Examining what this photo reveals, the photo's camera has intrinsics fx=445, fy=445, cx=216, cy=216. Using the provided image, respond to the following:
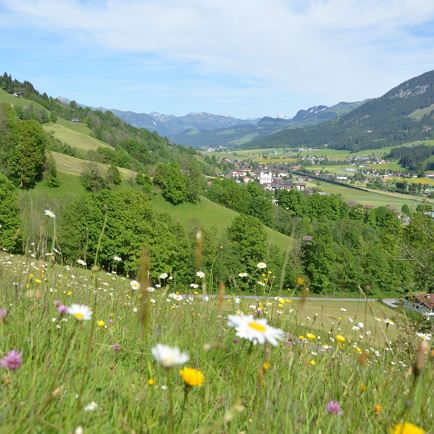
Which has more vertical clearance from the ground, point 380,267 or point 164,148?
point 164,148

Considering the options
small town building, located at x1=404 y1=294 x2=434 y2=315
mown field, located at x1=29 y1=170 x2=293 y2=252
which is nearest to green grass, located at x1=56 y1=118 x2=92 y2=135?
mown field, located at x1=29 y1=170 x2=293 y2=252

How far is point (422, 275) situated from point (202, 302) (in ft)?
46.3

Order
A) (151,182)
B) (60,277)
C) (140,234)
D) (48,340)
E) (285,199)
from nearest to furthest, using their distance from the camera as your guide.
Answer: (48,340) → (60,277) → (140,234) → (151,182) → (285,199)

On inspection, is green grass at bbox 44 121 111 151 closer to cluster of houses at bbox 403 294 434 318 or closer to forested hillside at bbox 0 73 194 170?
forested hillside at bbox 0 73 194 170

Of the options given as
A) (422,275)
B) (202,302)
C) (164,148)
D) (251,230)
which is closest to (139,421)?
(202,302)

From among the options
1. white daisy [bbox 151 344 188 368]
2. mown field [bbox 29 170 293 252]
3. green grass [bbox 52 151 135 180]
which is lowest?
mown field [bbox 29 170 293 252]

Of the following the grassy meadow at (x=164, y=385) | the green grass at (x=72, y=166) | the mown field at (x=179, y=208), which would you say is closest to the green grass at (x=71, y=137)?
the green grass at (x=72, y=166)

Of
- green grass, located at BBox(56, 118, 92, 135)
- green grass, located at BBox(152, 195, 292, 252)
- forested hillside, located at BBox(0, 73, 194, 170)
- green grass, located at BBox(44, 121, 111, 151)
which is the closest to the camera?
green grass, located at BBox(152, 195, 292, 252)

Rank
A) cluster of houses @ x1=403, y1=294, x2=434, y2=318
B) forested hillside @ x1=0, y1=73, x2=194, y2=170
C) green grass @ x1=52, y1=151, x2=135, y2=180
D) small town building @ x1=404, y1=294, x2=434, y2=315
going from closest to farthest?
cluster of houses @ x1=403, y1=294, x2=434, y2=318 → small town building @ x1=404, y1=294, x2=434, y2=315 → green grass @ x1=52, y1=151, x2=135, y2=180 → forested hillside @ x1=0, y1=73, x2=194, y2=170

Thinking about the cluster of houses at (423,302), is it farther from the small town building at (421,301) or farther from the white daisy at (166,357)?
the white daisy at (166,357)

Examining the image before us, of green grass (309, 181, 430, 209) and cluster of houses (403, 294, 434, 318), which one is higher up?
cluster of houses (403, 294, 434, 318)

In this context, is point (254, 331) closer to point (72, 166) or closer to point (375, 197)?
point (72, 166)

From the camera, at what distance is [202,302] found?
5.43 meters

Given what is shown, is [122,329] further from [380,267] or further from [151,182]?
[151,182]
